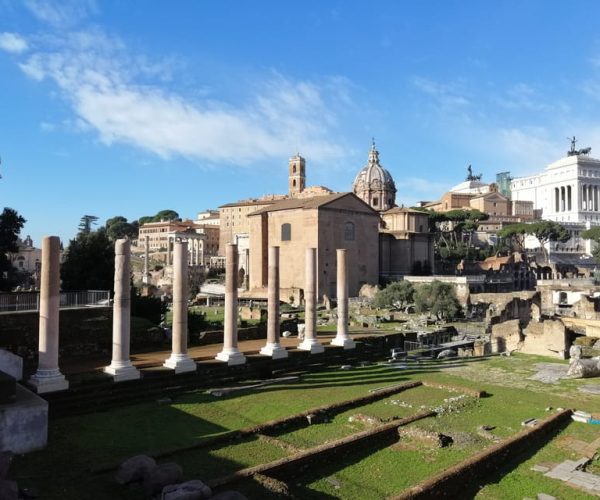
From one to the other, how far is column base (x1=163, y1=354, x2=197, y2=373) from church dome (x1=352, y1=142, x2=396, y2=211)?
57.7 m

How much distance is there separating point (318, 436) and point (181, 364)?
16.5 feet

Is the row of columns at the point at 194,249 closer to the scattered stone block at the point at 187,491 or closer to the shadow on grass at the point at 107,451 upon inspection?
the shadow on grass at the point at 107,451

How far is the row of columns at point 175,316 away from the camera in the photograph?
1113cm

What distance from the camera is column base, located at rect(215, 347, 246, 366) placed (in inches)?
579

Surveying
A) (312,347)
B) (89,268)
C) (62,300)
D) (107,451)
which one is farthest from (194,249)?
(107,451)

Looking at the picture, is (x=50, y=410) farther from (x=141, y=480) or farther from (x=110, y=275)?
(x=110, y=275)

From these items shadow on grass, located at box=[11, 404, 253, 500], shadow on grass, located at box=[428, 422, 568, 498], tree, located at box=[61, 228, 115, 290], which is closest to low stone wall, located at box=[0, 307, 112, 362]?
shadow on grass, located at box=[11, 404, 253, 500]

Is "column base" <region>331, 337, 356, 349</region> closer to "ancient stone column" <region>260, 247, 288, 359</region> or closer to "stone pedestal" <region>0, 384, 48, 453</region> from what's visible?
"ancient stone column" <region>260, 247, 288, 359</region>

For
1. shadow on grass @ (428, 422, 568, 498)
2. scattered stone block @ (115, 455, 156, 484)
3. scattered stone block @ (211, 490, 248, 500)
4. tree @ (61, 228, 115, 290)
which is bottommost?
shadow on grass @ (428, 422, 568, 498)

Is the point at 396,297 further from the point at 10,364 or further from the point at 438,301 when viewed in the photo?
the point at 10,364

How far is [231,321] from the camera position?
49.7 feet

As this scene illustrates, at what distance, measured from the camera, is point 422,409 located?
11.8 metres

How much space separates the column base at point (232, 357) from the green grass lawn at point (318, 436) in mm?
1560

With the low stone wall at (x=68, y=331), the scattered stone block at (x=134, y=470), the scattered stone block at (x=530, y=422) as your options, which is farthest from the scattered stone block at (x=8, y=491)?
the low stone wall at (x=68, y=331)
